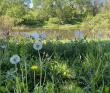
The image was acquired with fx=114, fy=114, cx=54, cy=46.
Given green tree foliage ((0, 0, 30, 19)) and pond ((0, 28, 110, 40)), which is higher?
green tree foliage ((0, 0, 30, 19))

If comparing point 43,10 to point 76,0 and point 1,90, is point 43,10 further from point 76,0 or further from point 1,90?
point 1,90

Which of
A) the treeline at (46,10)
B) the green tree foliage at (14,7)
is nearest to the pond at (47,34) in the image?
the treeline at (46,10)

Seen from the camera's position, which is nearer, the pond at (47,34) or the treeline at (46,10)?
the pond at (47,34)

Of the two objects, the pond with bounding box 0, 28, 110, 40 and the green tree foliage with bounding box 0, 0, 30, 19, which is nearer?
the pond with bounding box 0, 28, 110, 40

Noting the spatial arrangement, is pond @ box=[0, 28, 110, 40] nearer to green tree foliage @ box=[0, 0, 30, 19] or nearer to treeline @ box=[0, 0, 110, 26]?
treeline @ box=[0, 0, 110, 26]

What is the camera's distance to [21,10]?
37.3m

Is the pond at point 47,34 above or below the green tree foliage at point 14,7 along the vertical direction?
below

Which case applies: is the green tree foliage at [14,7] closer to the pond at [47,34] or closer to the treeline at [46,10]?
the treeline at [46,10]

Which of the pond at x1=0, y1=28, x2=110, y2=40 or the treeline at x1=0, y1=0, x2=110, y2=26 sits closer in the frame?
the pond at x1=0, y1=28, x2=110, y2=40

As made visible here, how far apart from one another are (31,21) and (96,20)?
2818 cm

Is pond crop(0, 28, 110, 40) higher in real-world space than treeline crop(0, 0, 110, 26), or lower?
lower

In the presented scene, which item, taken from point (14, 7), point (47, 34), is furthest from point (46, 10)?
point (47, 34)

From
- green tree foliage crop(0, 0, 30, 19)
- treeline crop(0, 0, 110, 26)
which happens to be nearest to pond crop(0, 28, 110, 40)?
treeline crop(0, 0, 110, 26)

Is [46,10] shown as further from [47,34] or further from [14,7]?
[47,34]
